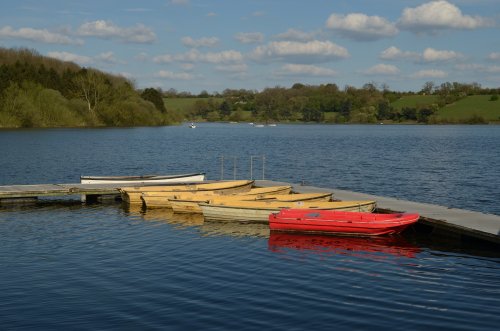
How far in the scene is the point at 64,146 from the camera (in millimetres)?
90188

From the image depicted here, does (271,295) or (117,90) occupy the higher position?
(117,90)

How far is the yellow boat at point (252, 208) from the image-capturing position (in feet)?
96.4

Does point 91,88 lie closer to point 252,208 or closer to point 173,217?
point 173,217

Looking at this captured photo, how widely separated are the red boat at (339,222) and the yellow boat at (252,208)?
5.31 ft

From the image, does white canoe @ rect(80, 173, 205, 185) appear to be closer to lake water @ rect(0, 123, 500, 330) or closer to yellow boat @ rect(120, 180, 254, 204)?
lake water @ rect(0, 123, 500, 330)

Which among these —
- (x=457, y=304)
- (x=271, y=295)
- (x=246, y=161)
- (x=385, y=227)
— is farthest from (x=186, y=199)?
(x=246, y=161)

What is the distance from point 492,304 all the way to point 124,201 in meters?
24.6

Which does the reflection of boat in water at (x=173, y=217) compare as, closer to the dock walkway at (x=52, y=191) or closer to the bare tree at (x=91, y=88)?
the dock walkway at (x=52, y=191)

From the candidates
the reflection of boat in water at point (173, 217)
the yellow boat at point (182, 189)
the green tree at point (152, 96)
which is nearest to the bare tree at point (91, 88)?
the green tree at point (152, 96)

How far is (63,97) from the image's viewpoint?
470 ft

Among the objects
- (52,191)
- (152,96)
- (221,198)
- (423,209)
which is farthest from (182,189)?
(152,96)

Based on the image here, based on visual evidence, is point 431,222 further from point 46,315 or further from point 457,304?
point 46,315

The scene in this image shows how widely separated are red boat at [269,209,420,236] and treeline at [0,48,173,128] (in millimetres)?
115224

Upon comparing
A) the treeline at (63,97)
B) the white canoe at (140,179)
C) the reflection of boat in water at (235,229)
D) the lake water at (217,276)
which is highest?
the treeline at (63,97)
